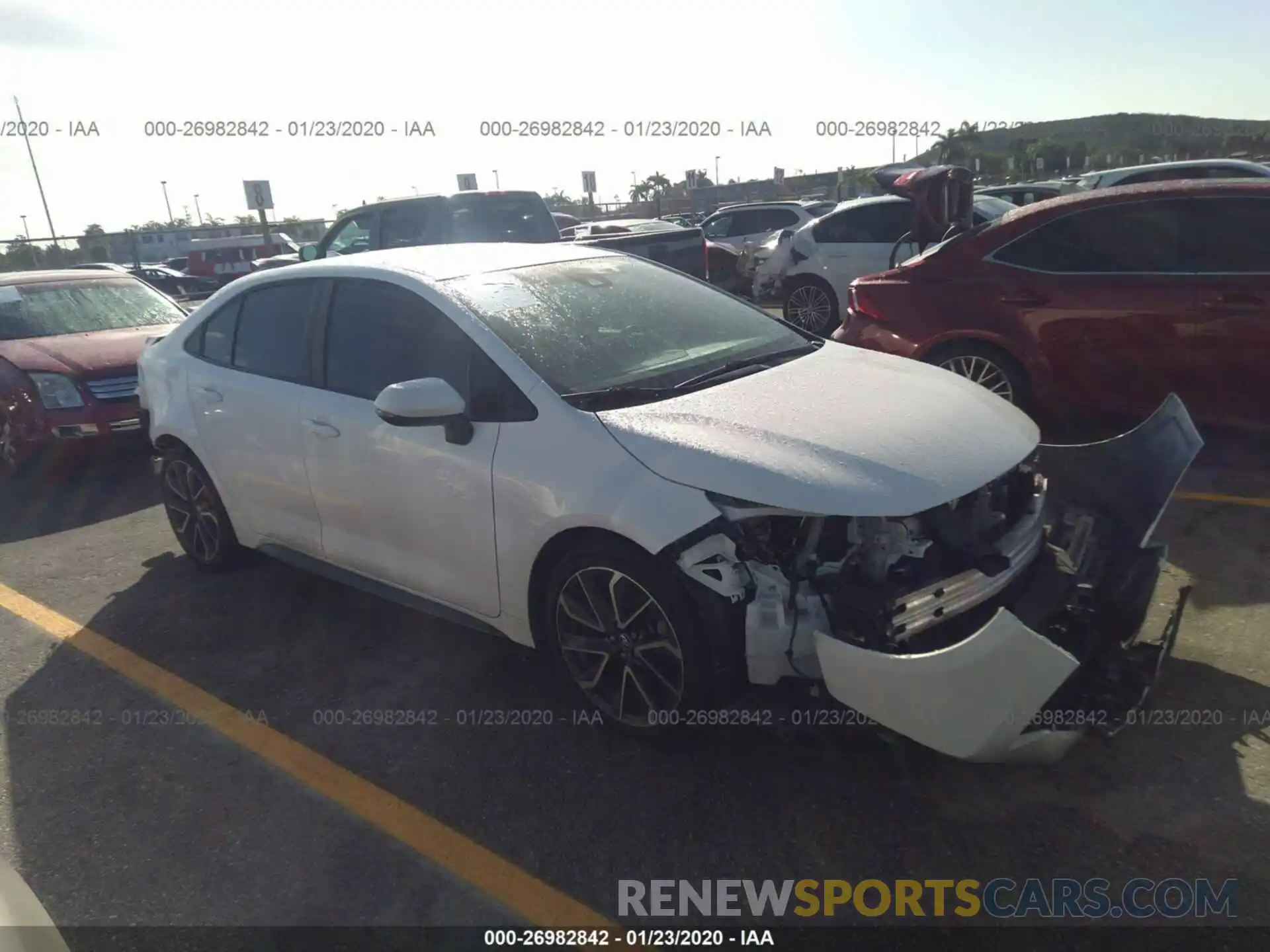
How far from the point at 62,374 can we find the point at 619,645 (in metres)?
6.04

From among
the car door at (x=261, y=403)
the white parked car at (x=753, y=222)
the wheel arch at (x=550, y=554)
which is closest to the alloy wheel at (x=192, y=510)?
the car door at (x=261, y=403)

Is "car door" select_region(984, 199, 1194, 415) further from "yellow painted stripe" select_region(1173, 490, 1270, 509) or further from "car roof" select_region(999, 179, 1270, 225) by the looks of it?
"yellow painted stripe" select_region(1173, 490, 1270, 509)

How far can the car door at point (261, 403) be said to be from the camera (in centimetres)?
405

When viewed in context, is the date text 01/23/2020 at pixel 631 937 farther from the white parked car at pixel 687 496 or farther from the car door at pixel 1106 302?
the car door at pixel 1106 302

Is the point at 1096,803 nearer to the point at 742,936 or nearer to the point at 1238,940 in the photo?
the point at 1238,940

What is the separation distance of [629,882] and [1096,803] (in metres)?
1.41

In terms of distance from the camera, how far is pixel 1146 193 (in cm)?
538

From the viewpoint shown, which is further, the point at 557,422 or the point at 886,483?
the point at 557,422

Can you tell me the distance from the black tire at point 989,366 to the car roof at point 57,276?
7484 millimetres

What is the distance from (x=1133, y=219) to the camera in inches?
212

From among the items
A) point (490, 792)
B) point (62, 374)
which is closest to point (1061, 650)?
point (490, 792)

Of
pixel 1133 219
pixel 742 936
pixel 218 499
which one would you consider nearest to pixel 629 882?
pixel 742 936

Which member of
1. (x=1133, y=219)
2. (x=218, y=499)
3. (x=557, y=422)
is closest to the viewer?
(x=557, y=422)

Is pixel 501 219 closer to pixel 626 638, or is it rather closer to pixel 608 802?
pixel 626 638
